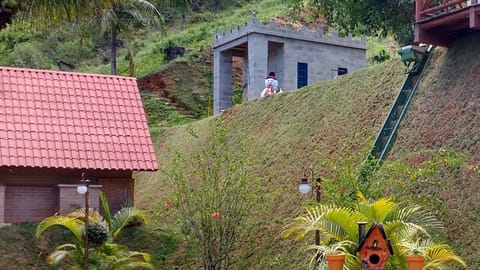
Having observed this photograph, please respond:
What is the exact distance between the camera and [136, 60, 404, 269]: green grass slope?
44.3 feet

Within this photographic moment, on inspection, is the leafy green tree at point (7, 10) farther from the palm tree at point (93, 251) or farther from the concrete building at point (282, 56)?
the concrete building at point (282, 56)

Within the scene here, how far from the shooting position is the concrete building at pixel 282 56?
21.6 metres

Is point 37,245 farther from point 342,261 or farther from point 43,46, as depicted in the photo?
point 43,46

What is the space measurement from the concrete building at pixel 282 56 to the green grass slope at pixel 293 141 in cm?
351

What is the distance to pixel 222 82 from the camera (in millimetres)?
23172

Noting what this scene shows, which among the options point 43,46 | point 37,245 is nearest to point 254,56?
point 37,245

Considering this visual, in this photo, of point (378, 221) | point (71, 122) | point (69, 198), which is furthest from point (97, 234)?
point (378, 221)

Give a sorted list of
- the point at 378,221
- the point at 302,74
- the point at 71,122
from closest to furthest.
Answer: the point at 378,221 < the point at 71,122 < the point at 302,74

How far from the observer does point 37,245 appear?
14.4m

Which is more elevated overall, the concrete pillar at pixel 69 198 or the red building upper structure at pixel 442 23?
the red building upper structure at pixel 442 23

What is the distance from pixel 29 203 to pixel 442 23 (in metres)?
8.92

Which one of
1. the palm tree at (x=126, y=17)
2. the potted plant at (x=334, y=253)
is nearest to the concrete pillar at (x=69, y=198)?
the potted plant at (x=334, y=253)

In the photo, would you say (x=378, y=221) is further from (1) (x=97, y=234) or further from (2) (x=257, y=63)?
(2) (x=257, y=63)

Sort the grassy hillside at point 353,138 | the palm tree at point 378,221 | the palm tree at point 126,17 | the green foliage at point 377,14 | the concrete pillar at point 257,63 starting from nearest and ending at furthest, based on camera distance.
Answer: the palm tree at point 378,221 → the grassy hillside at point 353,138 → the green foliage at point 377,14 → the concrete pillar at point 257,63 → the palm tree at point 126,17
